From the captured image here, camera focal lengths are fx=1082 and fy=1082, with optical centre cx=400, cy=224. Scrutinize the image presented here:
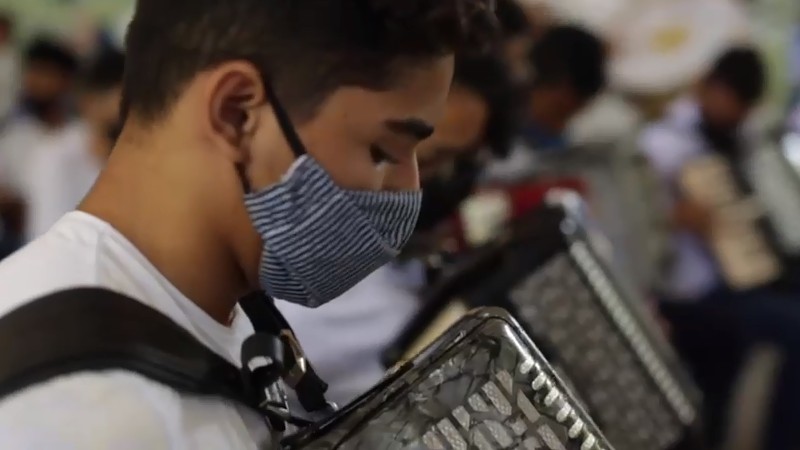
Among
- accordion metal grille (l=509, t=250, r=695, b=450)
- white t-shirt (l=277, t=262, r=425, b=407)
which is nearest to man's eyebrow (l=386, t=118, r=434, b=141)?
white t-shirt (l=277, t=262, r=425, b=407)

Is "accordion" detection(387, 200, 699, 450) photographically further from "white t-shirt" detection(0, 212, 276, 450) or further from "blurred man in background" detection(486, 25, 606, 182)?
"blurred man in background" detection(486, 25, 606, 182)

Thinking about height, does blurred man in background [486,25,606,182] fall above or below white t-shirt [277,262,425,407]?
below

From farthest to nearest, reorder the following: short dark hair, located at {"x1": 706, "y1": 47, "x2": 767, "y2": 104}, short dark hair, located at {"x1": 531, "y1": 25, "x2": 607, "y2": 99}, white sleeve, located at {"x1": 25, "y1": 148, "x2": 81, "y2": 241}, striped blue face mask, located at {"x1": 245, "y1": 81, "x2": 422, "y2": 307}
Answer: short dark hair, located at {"x1": 706, "y1": 47, "x2": 767, "y2": 104} → short dark hair, located at {"x1": 531, "y1": 25, "x2": 607, "y2": 99} → white sleeve, located at {"x1": 25, "y1": 148, "x2": 81, "y2": 241} → striped blue face mask, located at {"x1": 245, "y1": 81, "x2": 422, "y2": 307}

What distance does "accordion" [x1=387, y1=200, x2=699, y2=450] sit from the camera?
134 cm

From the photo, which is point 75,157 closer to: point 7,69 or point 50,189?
point 50,189

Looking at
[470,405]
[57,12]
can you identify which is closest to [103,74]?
[470,405]

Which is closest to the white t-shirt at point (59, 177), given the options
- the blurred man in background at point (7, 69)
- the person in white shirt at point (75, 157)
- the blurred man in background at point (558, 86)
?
the person in white shirt at point (75, 157)

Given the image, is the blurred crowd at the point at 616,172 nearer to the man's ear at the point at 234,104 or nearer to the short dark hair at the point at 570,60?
the short dark hair at the point at 570,60

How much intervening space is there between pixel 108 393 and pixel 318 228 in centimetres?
19

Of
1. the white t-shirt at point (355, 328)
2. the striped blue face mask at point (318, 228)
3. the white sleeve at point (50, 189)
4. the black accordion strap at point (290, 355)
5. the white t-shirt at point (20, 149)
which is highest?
the white t-shirt at point (20, 149)

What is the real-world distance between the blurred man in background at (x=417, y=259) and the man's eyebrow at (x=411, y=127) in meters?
0.29

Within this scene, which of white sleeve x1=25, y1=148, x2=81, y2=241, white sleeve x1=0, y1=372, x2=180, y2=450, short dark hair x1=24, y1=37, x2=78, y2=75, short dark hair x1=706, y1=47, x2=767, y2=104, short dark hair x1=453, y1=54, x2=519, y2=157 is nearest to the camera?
white sleeve x1=0, y1=372, x2=180, y2=450

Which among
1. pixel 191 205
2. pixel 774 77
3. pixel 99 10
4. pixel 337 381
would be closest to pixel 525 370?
pixel 191 205

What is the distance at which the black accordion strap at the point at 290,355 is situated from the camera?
792mm
